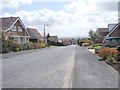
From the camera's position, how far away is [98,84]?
10.0 m

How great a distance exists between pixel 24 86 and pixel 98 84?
2.61m

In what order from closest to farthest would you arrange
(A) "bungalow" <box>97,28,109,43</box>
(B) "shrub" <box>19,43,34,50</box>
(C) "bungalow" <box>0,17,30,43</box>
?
1. (B) "shrub" <box>19,43,34,50</box>
2. (C) "bungalow" <box>0,17,30,43</box>
3. (A) "bungalow" <box>97,28,109,43</box>

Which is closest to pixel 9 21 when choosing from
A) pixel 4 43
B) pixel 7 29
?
pixel 7 29

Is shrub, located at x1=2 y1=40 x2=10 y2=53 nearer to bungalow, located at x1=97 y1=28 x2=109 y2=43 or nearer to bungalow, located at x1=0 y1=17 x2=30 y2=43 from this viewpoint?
bungalow, located at x1=0 y1=17 x2=30 y2=43

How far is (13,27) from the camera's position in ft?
180

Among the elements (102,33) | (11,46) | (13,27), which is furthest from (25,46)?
(102,33)

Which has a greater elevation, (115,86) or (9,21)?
(9,21)

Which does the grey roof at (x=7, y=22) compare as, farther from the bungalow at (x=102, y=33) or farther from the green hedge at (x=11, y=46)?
the bungalow at (x=102, y=33)

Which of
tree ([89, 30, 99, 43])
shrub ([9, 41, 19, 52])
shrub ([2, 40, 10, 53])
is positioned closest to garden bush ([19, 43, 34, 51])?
shrub ([9, 41, 19, 52])

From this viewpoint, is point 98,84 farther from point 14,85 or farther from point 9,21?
point 9,21

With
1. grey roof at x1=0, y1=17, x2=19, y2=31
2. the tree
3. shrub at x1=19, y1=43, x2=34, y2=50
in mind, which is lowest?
shrub at x1=19, y1=43, x2=34, y2=50

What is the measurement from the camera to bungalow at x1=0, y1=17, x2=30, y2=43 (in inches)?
2062

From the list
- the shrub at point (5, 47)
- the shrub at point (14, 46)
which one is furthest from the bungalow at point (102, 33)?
the shrub at point (5, 47)

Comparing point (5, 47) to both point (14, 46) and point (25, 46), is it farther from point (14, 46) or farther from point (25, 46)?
point (25, 46)
